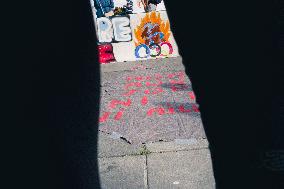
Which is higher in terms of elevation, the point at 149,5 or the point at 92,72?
the point at 149,5

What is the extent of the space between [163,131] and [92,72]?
474 cm

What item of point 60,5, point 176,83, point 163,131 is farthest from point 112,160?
point 60,5

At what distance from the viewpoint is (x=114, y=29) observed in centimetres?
1030

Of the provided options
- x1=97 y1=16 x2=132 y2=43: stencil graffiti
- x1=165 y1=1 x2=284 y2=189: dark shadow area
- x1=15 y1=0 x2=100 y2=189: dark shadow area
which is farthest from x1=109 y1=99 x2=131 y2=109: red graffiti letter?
x1=97 y1=16 x2=132 y2=43: stencil graffiti

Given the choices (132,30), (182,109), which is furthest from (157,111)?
(132,30)

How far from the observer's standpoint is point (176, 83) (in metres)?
8.28

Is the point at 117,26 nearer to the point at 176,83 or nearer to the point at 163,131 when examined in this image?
the point at 176,83

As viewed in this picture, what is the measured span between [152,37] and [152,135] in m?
5.46

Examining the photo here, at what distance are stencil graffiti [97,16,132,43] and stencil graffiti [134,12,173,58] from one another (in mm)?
341

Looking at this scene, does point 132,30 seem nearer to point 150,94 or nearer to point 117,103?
point 150,94

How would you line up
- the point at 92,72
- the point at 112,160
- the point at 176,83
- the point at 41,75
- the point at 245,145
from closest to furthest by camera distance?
the point at 245,145 → the point at 112,160 → the point at 176,83 → the point at 41,75 → the point at 92,72

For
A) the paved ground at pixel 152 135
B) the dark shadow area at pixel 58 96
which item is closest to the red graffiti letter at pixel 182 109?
the paved ground at pixel 152 135

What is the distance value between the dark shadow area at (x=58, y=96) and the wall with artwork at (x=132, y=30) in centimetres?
42

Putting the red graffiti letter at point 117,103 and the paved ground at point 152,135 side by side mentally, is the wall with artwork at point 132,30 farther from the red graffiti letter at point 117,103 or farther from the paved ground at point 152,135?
the red graffiti letter at point 117,103
